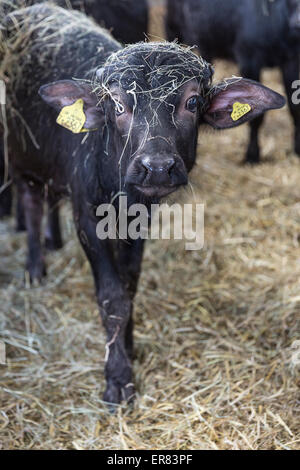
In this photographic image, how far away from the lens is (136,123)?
3.16m

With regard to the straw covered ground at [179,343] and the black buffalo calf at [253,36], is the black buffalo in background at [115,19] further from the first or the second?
the black buffalo calf at [253,36]

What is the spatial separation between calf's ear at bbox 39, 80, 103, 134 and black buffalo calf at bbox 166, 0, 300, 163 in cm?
342

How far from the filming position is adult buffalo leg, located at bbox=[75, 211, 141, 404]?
3785 mm

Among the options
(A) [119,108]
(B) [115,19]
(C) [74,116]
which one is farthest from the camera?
(B) [115,19]

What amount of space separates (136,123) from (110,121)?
362 millimetres

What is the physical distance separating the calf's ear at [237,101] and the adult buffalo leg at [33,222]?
1.79 m

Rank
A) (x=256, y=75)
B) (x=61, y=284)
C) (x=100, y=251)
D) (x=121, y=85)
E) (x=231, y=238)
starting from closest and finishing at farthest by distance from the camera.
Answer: (x=121, y=85) → (x=100, y=251) → (x=61, y=284) → (x=231, y=238) → (x=256, y=75)

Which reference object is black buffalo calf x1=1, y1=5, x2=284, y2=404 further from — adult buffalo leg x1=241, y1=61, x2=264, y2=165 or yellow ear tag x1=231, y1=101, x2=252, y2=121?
adult buffalo leg x1=241, y1=61, x2=264, y2=165

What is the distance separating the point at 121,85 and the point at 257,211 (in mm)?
3134

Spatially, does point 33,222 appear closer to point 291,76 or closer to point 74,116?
point 74,116

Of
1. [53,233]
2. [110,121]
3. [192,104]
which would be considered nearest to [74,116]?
[110,121]
